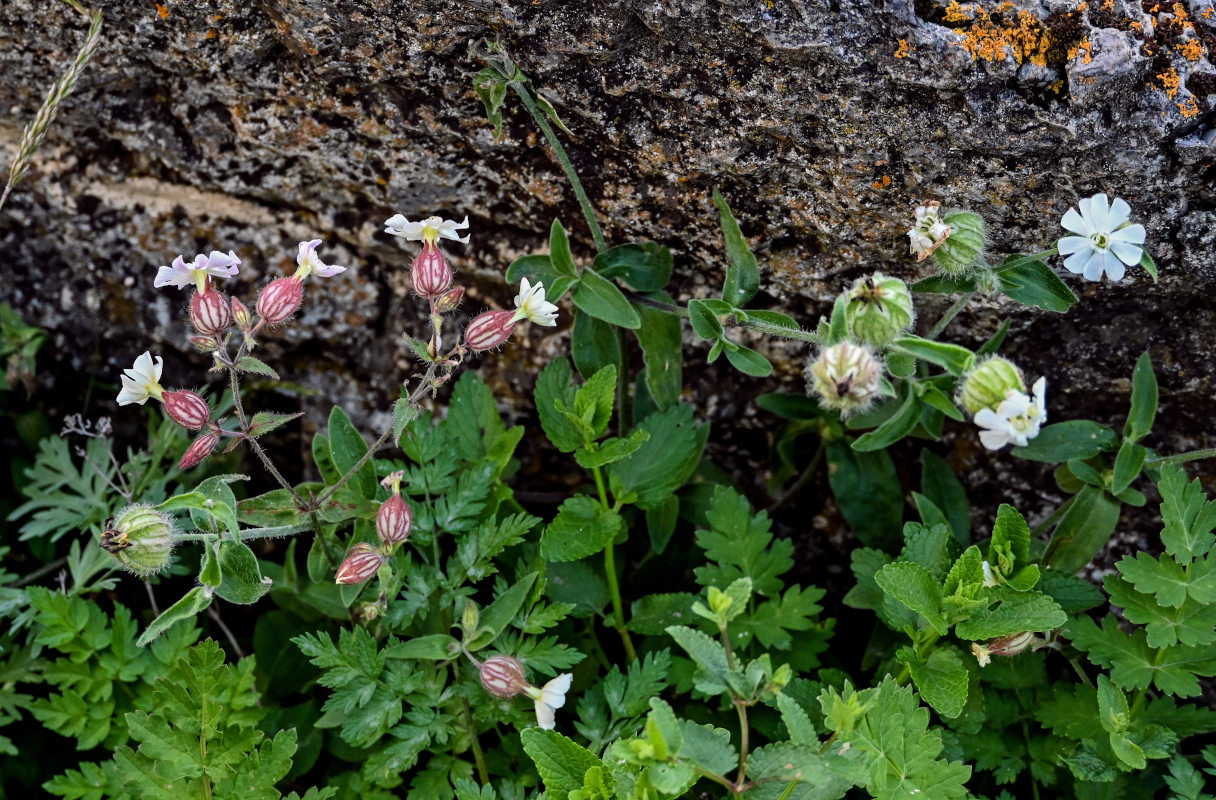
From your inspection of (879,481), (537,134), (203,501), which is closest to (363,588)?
(203,501)

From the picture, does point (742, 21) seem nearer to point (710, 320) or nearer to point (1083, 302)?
point (710, 320)

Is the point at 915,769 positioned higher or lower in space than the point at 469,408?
lower

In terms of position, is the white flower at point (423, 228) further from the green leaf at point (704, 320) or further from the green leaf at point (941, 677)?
the green leaf at point (941, 677)

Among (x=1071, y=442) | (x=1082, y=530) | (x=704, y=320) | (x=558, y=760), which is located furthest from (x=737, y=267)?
(x=558, y=760)

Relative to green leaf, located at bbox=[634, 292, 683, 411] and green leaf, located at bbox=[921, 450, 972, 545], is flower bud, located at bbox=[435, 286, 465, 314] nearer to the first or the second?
green leaf, located at bbox=[634, 292, 683, 411]

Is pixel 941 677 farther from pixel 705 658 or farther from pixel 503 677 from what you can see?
pixel 503 677

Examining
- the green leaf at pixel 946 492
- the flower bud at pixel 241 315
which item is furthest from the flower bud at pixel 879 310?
the flower bud at pixel 241 315
